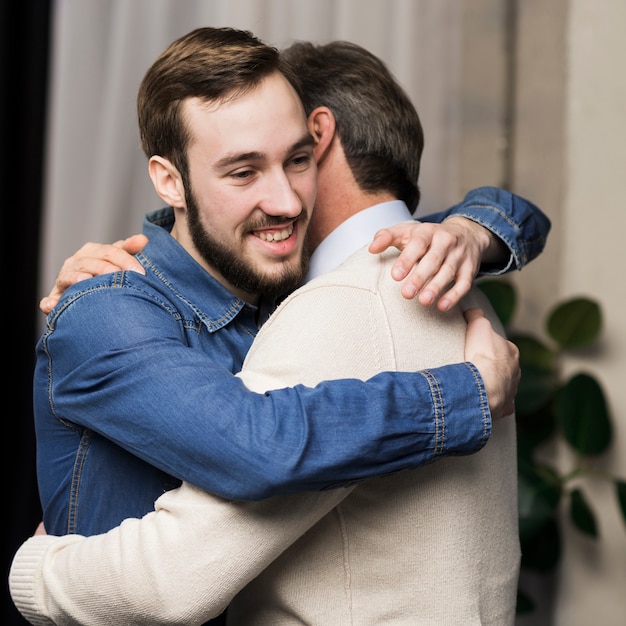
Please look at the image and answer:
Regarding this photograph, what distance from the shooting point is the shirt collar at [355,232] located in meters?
1.36

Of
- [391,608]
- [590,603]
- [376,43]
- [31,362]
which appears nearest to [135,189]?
[31,362]

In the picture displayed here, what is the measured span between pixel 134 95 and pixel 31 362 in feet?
2.44

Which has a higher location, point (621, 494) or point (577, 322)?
point (577, 322)

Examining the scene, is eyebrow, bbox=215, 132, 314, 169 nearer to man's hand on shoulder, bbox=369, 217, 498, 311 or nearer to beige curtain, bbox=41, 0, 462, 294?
man's hand on shoulder, bbox=369, 217, 498, 311

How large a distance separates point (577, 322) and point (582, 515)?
1.74 feet

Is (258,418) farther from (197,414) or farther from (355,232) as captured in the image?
(355,232)

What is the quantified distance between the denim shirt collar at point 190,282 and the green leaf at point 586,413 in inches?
56.2

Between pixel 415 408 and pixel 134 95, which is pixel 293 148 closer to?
pixel 415 408

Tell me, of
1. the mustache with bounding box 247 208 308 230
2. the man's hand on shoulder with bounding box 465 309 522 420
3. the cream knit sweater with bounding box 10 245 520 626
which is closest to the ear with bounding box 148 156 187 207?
the mustache with bounding box 247 208 308 230

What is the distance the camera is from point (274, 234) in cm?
131

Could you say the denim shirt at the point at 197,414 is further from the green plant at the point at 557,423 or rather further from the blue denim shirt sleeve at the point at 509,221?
the green plant at the point at 557,423

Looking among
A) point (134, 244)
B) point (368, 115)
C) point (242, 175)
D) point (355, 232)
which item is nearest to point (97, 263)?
point (134, 244)

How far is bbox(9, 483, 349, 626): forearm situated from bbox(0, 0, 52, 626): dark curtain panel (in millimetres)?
1370

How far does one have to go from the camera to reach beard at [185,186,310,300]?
132cm
